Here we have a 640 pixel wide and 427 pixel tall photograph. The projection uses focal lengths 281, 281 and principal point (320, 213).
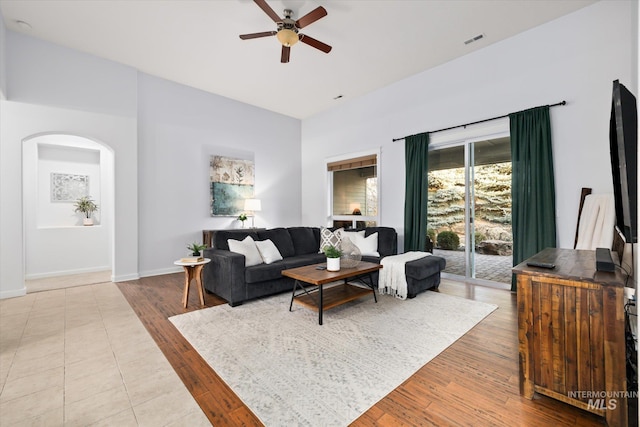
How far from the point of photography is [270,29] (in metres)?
3.73

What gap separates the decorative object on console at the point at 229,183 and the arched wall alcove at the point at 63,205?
65.7 inches

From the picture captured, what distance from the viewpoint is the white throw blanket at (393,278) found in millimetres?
3582

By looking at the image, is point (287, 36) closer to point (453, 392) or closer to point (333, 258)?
point (333, 258)

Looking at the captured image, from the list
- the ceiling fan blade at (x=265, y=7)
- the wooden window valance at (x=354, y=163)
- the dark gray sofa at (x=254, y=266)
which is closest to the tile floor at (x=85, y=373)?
the dark gray sofa at (x=254, y=266)

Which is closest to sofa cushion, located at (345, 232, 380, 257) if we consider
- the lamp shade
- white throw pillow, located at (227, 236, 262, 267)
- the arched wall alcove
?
white throw pillow, located at (227, 236, 262, 267)

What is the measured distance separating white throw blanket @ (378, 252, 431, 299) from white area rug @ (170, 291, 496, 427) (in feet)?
0.48

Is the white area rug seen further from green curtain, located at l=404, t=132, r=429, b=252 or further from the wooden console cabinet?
green curtain, located at l=404, t=132, r=429, b=252

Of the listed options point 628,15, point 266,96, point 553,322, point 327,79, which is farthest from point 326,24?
point 553,322

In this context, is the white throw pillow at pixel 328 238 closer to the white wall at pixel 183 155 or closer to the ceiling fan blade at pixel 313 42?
the white wall at pixel 183 155

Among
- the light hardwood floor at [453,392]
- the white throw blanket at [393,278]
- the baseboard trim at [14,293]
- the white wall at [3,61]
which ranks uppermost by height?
the white wall at [3,61]

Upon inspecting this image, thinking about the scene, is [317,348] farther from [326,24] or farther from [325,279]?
[326,24]

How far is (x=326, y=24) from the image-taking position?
3520 millimetres

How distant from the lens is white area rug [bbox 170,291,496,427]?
66.2 inches

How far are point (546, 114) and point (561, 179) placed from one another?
0.84 meters
